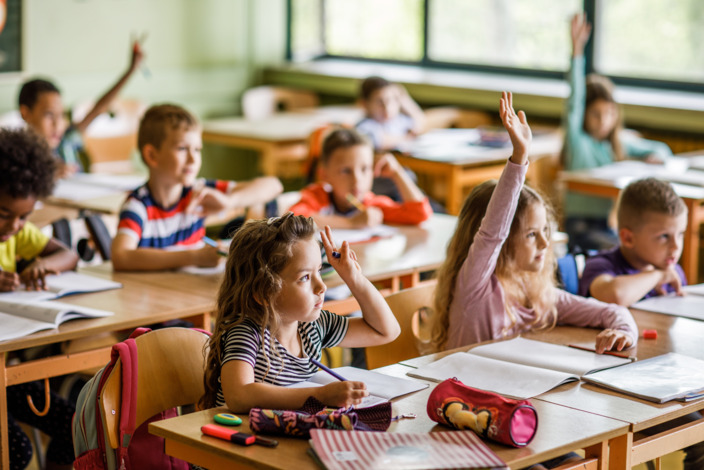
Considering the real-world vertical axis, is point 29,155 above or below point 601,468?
above

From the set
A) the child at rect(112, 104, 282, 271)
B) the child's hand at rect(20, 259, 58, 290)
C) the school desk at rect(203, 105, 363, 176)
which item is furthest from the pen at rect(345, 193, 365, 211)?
the school desk at rect(203, 105, 363, 176)

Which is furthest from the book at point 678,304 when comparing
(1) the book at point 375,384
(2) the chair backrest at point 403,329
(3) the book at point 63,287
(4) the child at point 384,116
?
(4) the child at point 384,116

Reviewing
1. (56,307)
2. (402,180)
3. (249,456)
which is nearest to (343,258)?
(249,456)

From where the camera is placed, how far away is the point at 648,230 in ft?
8.87

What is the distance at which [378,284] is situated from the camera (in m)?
3.08

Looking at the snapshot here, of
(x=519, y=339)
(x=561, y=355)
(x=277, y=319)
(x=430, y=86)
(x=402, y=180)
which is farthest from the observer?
(x=430, y=86)

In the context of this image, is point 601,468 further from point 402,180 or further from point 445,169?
point 445,169

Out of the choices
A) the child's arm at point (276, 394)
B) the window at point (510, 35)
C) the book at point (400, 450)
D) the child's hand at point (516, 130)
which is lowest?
the book at point (400, 450)

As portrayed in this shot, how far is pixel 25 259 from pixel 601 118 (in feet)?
9.47

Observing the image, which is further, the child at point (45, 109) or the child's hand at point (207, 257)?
the child at point (45, 109)

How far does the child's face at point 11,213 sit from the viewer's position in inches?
102

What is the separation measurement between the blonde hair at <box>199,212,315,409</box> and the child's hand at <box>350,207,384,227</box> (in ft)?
5.04

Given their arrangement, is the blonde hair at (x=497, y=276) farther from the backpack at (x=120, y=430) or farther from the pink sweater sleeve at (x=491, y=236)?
the backpack at (x=120, y=430)

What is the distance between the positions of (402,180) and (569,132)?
1.38 m
